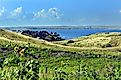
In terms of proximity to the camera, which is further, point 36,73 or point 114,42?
point 114,42

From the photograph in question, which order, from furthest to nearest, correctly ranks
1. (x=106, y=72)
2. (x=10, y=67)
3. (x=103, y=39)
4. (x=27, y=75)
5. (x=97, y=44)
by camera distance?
(x=103, y=39), (x=97, y=44), (x=106, y=72), (x=10, y=67), (x=27, y=75)

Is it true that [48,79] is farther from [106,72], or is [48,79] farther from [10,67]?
[106,72]

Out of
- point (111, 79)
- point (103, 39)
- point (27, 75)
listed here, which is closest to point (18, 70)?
point (27, 75)

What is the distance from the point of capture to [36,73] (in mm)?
26500

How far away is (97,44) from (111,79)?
216 ft

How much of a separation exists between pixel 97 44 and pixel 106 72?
6358cm

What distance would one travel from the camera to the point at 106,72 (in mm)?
29625

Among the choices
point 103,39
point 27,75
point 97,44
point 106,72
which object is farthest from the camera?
point 103,39

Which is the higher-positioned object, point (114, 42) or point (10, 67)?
point (10, 67)

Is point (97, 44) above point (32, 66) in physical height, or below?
below

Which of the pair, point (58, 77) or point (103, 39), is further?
point (103, 39)

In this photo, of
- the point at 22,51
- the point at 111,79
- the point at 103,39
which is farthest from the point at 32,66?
the point at 103,39

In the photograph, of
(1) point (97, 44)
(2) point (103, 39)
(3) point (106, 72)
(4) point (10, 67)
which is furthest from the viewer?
(2) point (103, 39)

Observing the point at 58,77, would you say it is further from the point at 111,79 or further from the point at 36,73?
the point at 111,79
